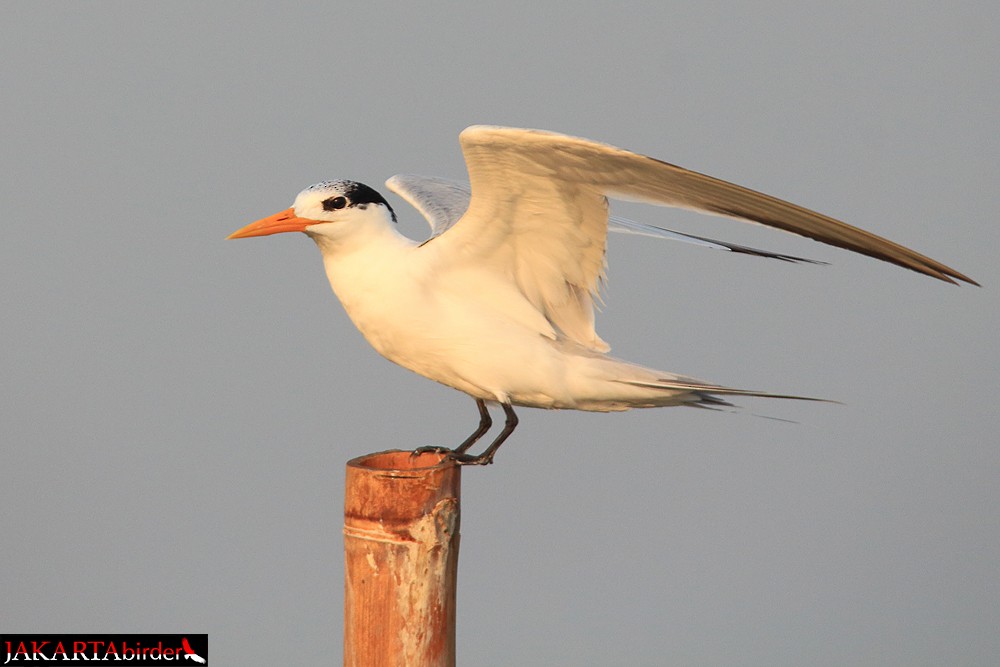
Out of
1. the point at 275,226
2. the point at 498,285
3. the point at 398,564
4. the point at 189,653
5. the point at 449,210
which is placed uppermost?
the point at 449,210

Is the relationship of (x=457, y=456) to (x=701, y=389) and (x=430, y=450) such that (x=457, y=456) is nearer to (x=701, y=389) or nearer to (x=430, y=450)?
(x=430, y=450)

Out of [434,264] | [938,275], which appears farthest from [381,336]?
[938,275]

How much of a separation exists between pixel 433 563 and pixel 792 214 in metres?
1.86

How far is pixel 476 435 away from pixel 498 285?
2.23ft

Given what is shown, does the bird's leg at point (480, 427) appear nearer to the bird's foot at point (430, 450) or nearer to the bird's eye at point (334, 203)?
the bird's foot at point (430, 450)

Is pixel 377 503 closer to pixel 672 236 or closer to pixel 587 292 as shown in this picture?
pixel 587 292

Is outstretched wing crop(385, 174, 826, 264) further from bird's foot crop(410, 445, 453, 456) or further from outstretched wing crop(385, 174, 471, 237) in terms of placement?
bird's foot crop(410, 445, 453, 456)

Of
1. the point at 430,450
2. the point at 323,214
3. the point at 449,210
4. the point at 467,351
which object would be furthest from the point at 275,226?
the point at 449,210

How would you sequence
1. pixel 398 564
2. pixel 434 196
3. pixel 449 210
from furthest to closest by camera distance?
1. pixel 434 196
2. pixel 449 210
3. pixel 398 564

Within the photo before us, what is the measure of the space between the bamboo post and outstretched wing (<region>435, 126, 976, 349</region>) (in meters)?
0.96

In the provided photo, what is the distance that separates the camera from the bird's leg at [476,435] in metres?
5.32

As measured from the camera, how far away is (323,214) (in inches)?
201

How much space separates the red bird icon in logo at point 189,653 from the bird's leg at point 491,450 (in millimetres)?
1378

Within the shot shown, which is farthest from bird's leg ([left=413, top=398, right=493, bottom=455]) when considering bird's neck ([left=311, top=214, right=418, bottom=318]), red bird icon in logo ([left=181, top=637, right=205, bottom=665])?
red bird icon in logo ([left=181, top=637, right=205, bottom=665])
